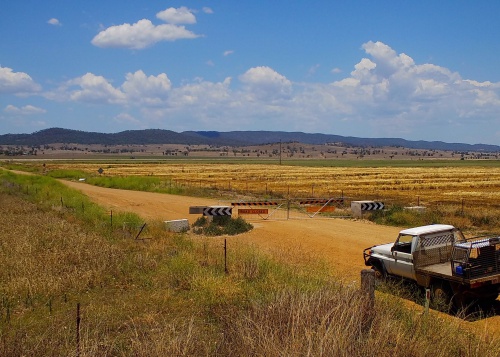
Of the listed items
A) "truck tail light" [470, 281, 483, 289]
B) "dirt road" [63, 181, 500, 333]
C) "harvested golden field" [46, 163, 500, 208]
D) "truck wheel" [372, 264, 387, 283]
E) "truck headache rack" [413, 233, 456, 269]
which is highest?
"truck headache rack" [413, 233, 456, 269]

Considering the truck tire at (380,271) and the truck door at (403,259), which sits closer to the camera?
the truck door at (403,259)

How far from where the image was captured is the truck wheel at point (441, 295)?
383 inches

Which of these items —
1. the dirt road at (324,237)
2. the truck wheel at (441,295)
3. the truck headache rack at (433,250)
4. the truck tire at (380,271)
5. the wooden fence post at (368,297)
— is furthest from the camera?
the dirt road at (324,237)

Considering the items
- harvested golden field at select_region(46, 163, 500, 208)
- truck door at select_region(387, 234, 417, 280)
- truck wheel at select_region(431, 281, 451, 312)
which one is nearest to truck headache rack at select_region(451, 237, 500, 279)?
truck wheel at select_region(431, 281, 451, 312)

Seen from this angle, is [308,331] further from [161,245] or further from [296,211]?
[296,211]

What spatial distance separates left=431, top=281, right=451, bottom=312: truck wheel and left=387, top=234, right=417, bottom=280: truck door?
0.68 metres

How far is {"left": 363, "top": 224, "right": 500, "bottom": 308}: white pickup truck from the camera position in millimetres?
9648

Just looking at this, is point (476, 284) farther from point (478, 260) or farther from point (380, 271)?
point (380, 271)

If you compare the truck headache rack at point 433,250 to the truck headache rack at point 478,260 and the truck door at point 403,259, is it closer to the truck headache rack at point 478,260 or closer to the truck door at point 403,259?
the truck door at point 403,259

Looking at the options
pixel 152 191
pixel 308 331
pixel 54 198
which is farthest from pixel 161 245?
pixel 152 191

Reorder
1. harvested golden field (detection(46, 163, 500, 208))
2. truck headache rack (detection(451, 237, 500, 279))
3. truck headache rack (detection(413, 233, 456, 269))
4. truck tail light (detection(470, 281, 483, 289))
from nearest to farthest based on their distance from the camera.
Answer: truck tail light (detection(470, 281, 483, 289))
truck headache rack (detection(451, 237, 500, 279))
truck headache rack (detection(413, 233, 456, 269))
harvested golden field (detection(46, 163, 500, 208))

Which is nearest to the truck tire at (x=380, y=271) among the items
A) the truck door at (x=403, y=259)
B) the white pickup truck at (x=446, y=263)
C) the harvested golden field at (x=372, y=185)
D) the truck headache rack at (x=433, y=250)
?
the white pickup truck at (x=446, y=263)

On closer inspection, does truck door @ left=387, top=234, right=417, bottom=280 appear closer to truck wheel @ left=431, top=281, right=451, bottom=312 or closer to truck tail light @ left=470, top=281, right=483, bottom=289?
truck wheel @ left=431, top=281, right=451, bottom=312

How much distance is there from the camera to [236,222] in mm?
22062
